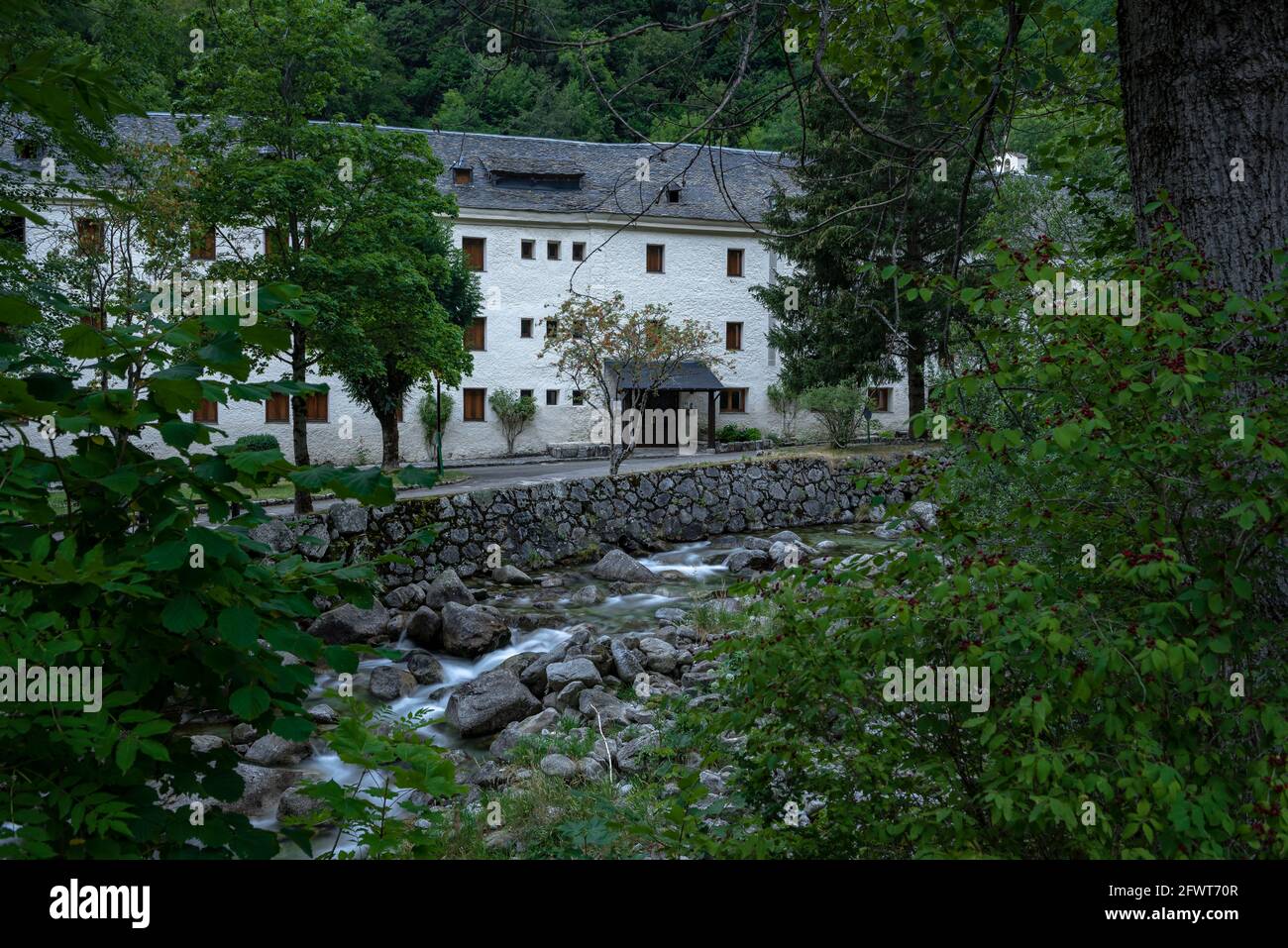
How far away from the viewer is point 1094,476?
3.04m

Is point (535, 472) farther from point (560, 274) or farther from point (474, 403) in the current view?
point (560, 274)

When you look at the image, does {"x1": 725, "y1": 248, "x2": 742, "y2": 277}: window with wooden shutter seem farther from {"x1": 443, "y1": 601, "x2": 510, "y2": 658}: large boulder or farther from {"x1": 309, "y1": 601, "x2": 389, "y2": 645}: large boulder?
{"x1": 309, "y1": 601, "x2": 389, "y2": 645}: large boulder

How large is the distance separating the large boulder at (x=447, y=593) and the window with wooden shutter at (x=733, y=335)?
1985 centimetres

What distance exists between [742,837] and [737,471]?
61.6 feet

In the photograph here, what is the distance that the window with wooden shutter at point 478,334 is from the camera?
29.9 m

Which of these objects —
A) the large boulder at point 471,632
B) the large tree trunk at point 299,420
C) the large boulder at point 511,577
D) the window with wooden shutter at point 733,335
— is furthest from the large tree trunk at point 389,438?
the window with wooden shutter at point 733,335

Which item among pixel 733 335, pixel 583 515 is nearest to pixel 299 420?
pixel 583 515

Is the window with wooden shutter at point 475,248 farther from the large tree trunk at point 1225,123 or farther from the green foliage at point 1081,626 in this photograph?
the green foliage at point 1081,626

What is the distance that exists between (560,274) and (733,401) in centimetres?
699

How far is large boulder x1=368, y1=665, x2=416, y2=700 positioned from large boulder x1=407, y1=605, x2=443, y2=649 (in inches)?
61.3

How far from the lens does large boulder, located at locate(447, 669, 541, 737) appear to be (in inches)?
→ 379

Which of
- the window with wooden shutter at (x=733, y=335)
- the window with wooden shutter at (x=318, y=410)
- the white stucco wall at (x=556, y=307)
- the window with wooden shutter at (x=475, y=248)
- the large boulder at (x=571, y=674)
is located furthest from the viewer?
the window with wooden shutter at (x=733, y=335)

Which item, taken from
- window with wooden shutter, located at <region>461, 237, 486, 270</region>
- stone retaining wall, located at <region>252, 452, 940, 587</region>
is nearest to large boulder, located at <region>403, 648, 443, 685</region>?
stone retaining wall, located at <region>252, 452, 940, 587</region>
